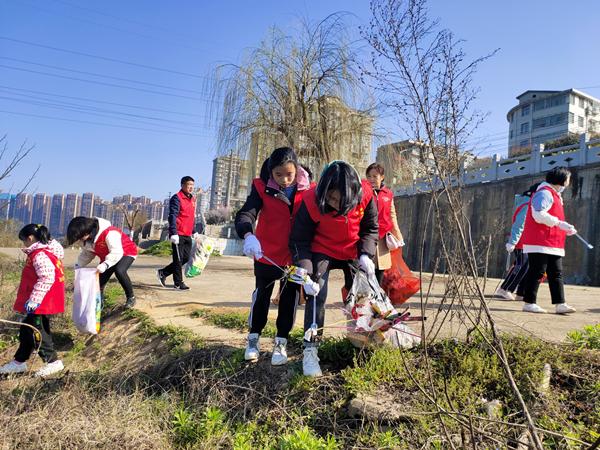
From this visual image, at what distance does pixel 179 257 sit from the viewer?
22.0ft

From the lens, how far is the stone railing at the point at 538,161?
45.1 ft

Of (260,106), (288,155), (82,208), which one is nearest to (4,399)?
(288,155)

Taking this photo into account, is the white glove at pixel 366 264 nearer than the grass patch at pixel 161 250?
Yes

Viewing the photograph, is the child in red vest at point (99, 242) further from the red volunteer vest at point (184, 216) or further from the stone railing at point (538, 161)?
the stone railing at point (538, 161)

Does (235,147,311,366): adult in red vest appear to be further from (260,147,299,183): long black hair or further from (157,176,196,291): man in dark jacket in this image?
(157,176,196,291): man in dark jacket

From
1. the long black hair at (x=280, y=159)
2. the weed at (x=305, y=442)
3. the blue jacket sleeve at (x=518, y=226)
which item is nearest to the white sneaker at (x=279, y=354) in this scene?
the weed at (x=305, y=442)

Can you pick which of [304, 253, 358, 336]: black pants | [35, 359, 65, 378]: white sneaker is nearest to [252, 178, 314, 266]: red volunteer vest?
[304, 253, 358, 336]: black pants

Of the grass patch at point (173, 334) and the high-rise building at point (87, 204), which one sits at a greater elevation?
the high-rise building at point (87, 204)

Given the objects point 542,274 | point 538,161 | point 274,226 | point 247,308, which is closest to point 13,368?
point 247,308

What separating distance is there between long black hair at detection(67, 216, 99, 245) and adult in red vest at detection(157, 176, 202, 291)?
1780 mm

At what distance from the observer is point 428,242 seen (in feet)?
64.3

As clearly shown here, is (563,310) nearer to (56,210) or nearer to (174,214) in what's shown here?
(174,214)

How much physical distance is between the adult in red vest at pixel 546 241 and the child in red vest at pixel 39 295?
4.73 meters

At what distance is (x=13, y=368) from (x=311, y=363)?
293 cm
